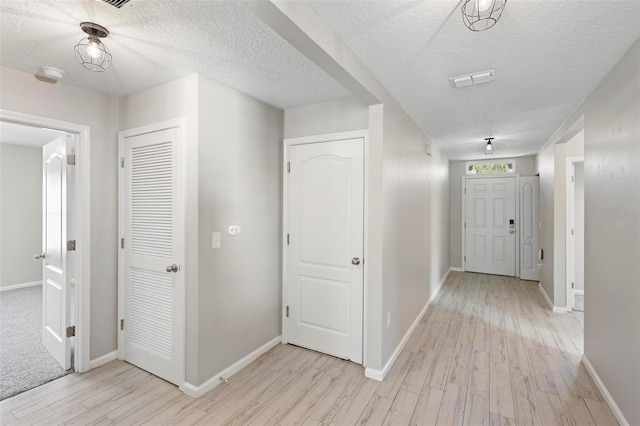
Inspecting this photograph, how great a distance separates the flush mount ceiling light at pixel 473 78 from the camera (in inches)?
89.0

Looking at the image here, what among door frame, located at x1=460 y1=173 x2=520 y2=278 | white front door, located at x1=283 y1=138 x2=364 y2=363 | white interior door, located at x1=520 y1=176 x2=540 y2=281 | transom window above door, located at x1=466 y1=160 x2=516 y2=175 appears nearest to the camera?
white front door, located at x1=283 y1=138 x2=364 y2=363

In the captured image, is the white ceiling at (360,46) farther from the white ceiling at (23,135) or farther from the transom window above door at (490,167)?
the transom window above door at (490,167)

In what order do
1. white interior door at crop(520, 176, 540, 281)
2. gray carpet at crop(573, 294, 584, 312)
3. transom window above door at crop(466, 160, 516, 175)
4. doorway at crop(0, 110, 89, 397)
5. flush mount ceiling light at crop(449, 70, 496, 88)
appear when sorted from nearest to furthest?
flush mount ceiling light at crop(449, 70, 496, 88), doorway at crop(0, 110, 89, 397), gray carpet at crop(573, 294, 584, 312), white interior door at crop(520, 176, 540, 281), transom window above door at crop(466, 160, 516, 175)

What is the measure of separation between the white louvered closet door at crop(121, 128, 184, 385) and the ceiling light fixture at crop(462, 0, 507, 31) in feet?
6.81

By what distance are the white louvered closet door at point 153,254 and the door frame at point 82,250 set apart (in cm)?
27

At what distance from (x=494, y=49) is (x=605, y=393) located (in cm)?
259

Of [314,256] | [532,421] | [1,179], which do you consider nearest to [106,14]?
[314,256]

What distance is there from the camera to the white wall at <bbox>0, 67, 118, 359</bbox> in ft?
8.34

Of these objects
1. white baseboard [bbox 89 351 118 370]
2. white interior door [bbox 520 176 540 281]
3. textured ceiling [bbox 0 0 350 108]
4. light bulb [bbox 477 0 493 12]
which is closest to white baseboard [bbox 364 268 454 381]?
white baseboard [bbox 89 351 118 370]

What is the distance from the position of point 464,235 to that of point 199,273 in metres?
5.87

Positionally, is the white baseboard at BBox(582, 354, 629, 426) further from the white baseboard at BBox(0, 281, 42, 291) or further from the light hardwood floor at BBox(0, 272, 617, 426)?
the white baseboard at BBox(0, 281, 42, 291)

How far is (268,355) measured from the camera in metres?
2.93

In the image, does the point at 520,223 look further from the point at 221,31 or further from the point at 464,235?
the point at 221,31

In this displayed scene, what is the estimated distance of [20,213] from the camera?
16.6 feet
